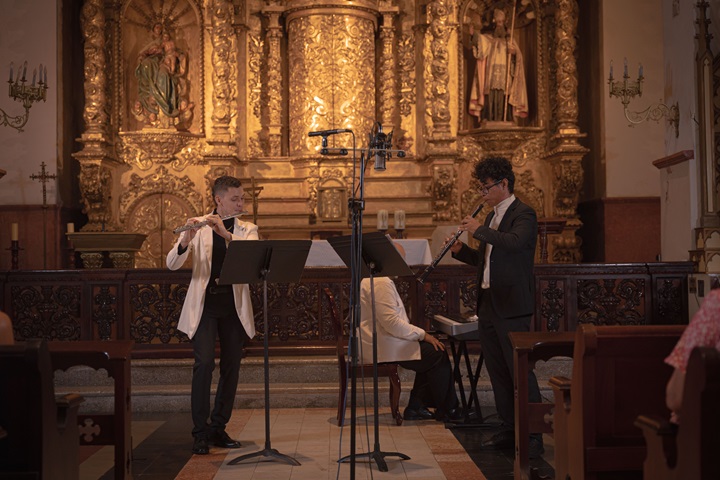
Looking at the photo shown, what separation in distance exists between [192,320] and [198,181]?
7.96 metres

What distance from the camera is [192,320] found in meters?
5.92

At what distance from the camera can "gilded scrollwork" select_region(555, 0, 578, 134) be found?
13.1m

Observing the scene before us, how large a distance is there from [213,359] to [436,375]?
1.82 metres

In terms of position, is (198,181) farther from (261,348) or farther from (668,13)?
(668,13)

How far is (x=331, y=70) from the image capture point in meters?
13.3

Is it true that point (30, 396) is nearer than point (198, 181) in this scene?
Yes

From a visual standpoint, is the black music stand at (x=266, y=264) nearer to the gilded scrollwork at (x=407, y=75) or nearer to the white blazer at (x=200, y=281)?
the white blazer at (x=200, y=281)

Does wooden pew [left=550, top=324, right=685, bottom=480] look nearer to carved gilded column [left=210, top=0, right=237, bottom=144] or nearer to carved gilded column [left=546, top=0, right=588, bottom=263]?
carved gilded column [left=546, top=0, right=588, bottom=263]

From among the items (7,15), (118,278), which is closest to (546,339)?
(118,278)

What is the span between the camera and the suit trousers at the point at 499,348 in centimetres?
583

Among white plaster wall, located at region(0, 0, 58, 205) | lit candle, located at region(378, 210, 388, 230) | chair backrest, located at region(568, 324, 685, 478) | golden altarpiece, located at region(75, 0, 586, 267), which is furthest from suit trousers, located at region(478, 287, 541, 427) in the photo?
white plaster wall, located at region(0, 0, 58, 205)

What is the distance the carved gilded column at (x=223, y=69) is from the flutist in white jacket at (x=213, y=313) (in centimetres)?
737

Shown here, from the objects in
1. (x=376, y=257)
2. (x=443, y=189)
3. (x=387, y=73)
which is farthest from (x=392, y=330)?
(x=387, y=73)

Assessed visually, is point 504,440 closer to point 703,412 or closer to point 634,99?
point 703,412
